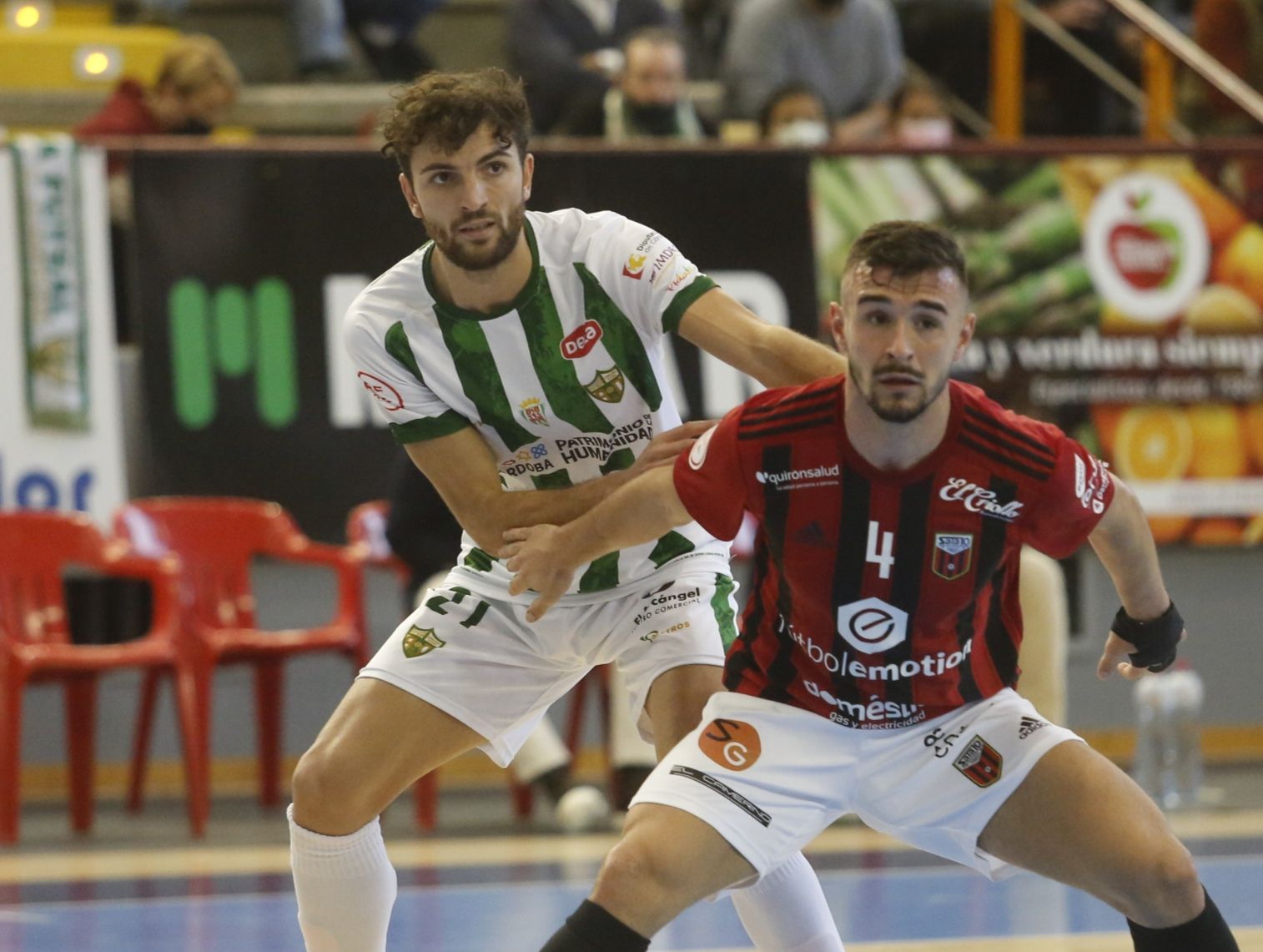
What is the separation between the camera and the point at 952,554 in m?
3.84

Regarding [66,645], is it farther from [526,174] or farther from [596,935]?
[596,935]

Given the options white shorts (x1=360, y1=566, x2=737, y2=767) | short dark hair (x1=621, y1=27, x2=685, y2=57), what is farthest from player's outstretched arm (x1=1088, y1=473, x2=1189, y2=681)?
short dark hair (x1=621, y1=27, x2=685, y2=57)

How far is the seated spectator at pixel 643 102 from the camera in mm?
9273

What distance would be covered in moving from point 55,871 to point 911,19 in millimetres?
7140

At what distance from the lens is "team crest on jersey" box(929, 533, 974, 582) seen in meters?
3.84

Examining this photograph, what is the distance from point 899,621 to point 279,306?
18.2 ft

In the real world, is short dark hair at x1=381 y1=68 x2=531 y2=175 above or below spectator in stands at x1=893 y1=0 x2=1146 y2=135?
below

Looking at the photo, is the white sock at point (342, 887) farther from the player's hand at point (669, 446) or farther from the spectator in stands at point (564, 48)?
the spectator in stands at point (564, 48)

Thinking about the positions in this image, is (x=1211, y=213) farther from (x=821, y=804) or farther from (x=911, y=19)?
(x=821, y=804)

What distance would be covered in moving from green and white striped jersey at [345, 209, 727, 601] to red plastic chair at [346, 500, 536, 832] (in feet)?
11.9

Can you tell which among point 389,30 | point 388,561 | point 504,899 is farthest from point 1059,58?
point 504,899

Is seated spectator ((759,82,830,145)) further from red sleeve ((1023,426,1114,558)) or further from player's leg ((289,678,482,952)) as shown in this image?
red sleeve ((1023,426,1114,558))

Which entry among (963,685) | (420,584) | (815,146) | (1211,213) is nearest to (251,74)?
(815,146)

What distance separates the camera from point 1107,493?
381 centimetres
